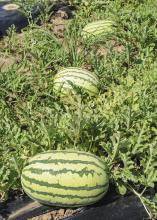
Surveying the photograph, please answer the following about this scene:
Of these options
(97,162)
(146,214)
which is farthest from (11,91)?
(146,214)

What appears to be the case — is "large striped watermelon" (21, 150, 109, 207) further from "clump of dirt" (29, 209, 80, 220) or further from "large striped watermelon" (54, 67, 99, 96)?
"large striped watermelon" (54, 67, 99, 96)

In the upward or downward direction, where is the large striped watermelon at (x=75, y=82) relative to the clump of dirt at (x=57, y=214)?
upward

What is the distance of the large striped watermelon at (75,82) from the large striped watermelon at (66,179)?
1085 millimetres

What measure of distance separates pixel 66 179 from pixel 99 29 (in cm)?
265

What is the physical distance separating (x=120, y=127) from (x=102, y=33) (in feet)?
6.11

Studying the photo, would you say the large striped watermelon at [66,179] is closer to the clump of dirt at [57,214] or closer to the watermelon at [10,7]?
the clump of dirt at [57,214]

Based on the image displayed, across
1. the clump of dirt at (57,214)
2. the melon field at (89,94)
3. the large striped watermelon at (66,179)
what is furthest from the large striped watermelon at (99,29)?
the clump of dirt at (57,214)

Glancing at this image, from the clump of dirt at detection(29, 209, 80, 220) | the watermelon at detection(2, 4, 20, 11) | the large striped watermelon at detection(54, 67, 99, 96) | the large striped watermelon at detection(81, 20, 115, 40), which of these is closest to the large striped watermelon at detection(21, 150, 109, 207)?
the clump of dirt at detection(29, 209, 80, 220)

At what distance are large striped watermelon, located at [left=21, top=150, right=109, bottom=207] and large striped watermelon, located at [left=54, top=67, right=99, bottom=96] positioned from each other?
3.56ft

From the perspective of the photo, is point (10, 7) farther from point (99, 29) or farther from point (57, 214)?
point (57, 214)

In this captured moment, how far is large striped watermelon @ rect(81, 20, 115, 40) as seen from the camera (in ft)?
18.2

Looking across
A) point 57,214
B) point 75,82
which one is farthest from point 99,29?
point 57,214

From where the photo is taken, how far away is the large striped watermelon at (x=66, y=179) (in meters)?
3.37

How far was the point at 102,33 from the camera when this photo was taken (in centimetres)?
557
